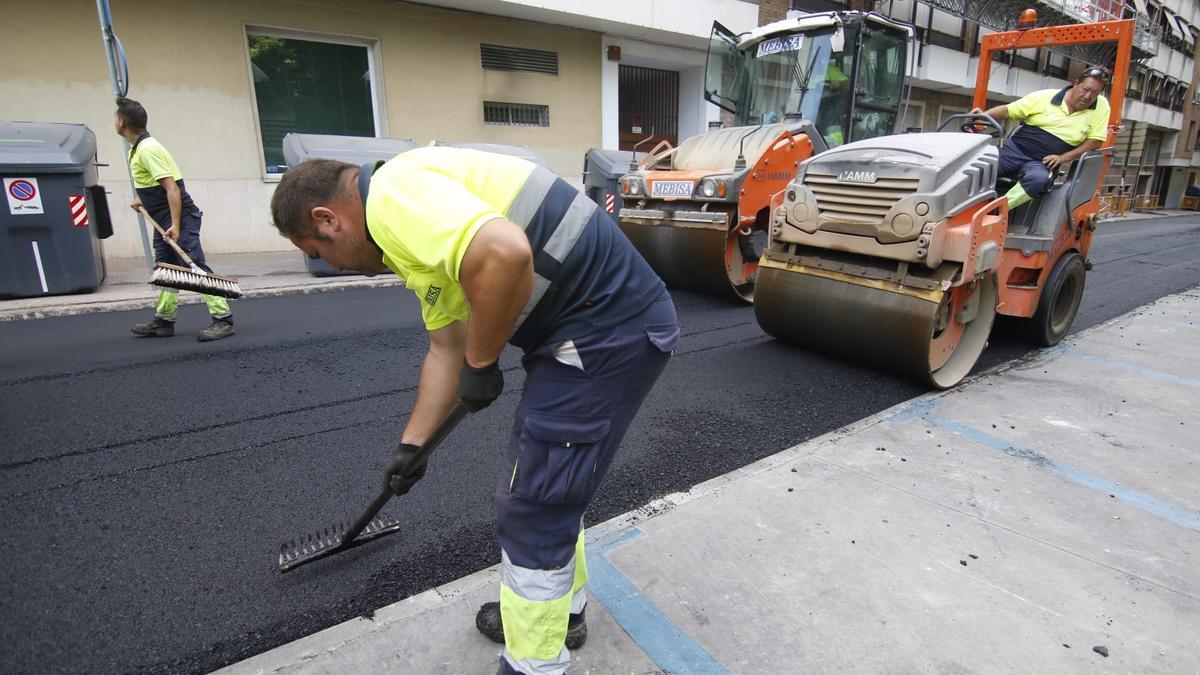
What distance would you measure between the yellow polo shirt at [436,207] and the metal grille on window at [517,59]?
1085cm

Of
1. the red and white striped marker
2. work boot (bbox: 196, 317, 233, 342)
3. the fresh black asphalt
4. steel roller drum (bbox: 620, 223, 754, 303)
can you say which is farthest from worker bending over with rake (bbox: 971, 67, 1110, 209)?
the red and white striped marker

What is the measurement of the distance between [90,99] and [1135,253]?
53.2 ft

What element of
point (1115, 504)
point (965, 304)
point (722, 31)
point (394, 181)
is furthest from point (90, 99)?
point (1115, 504)

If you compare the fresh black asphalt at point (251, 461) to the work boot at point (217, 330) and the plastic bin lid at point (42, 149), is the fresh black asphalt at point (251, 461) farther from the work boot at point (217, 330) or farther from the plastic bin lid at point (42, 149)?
the plastic bin lid at point (42, 149)

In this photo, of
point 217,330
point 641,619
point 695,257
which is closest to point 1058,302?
point 695,257

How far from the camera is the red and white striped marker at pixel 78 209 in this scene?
625cm

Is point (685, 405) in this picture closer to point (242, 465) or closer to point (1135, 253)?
point (242, 465)

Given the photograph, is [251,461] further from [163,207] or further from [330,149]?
[330,149]

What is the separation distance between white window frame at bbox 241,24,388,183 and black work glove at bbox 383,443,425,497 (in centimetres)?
923

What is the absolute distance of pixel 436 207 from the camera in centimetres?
139

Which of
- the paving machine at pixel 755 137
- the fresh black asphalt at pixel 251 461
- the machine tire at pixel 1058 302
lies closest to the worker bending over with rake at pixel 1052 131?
the machine tire at pixel 1058 302

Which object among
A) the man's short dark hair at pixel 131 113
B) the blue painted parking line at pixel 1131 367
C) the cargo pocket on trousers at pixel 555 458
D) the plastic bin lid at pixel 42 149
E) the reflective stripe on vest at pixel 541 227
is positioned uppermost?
the man's short dark hair at pixel 131 113

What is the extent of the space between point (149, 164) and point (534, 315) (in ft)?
15.4

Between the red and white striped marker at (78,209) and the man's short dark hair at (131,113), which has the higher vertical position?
the man's short dark hair at (131,113)
